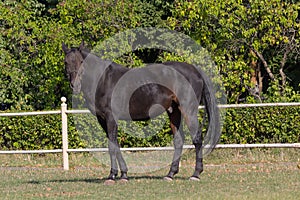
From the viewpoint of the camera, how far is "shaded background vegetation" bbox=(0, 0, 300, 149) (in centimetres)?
1505

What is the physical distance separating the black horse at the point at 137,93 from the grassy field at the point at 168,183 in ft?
2.24

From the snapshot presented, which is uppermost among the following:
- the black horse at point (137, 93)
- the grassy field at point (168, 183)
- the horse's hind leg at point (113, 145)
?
the black horse at point (137, 93)

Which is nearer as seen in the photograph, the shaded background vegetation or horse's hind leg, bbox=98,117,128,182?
horse's hind leg, bbox=98,117,128,182

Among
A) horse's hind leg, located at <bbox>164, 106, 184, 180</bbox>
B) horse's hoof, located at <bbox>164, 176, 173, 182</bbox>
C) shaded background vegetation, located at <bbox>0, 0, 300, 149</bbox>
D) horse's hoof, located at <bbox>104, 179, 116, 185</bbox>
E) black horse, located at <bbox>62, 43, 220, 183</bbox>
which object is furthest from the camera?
shaded background vegetation, located at <bbox>0, 0, 300, 149</bbox>

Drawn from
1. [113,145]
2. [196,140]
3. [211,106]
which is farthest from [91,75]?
[211,106]

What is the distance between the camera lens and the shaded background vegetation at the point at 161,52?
15055 millimetres

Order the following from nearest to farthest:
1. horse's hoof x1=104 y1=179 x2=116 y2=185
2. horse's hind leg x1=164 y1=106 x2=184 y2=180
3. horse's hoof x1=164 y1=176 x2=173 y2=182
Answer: horse's hoof x1=104 y1=179 x2=116 y2=185 → horse's hoof x1=164 y1=176 x2=173 y2=182 → horse's hind leg x1=164 y1=106 x2=184 y2=180

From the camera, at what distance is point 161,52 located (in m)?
17.5

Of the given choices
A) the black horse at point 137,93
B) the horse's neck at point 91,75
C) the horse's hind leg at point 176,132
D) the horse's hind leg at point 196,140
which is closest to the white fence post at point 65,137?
the black horse at point 137,93

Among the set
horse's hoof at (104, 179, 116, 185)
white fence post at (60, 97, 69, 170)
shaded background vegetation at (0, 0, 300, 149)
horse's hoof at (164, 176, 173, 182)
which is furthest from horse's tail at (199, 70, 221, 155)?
white fence post at (60, 97, 69, 170)

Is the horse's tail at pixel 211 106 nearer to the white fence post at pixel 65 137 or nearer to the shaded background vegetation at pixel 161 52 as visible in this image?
the shaded background vegetation at pixel 161 52

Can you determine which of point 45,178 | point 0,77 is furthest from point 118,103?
point 0,77

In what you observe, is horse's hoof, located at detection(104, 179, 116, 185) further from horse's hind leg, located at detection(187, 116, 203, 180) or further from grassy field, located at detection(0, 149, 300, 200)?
horse's hind leg, located at detection(187, 116, 203, 180)

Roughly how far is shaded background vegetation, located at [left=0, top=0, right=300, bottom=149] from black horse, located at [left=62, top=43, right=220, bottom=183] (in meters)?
4.06
